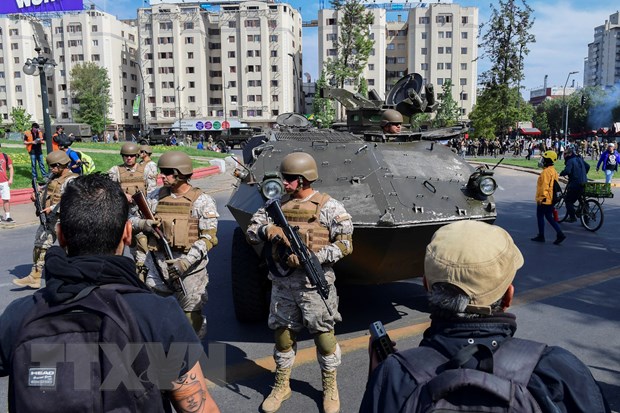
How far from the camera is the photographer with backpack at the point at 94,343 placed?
1521 millimetres

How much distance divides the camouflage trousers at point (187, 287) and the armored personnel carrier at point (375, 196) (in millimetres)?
574

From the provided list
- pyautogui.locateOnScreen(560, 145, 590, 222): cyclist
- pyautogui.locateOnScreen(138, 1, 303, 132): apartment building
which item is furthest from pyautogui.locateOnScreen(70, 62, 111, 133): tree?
pyautogui.locateOnScreen(560, 145, 590, 222): cyclist

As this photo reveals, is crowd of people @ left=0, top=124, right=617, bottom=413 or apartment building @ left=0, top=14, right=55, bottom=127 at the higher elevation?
apartment building @ left=0, top=14, right=55, bottom=127

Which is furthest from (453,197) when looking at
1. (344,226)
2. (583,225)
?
(583,225)

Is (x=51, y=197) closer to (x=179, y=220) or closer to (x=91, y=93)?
(x=179, y=220)

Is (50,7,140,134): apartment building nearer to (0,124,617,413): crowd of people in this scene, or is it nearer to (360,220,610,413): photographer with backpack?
(0,124,617,413): crowd of people

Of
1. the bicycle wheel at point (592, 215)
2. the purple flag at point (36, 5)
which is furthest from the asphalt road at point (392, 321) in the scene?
the purple flag at point (36, 5)

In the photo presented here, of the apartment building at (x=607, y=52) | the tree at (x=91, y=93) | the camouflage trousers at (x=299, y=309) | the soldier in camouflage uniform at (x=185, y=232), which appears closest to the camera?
the camouflage trousers at (x=299, y=309)

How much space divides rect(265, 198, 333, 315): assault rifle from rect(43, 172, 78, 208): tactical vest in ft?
11.9

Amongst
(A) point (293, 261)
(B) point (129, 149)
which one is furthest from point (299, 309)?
(B) point (129, 149)

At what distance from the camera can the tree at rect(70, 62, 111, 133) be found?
6569 centimetres

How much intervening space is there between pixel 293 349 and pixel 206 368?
1.03m

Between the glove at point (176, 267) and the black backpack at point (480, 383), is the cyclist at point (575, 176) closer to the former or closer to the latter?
the glove at point (176, 267)

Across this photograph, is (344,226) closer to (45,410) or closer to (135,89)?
(45,410)
